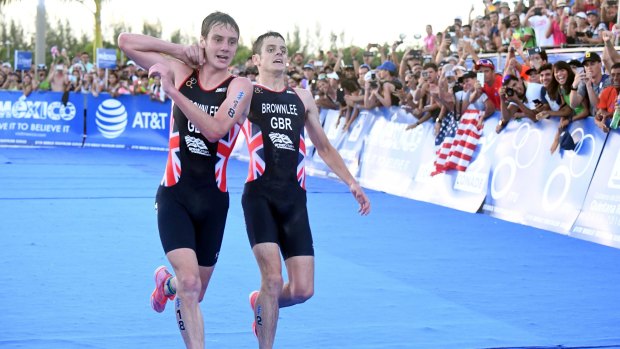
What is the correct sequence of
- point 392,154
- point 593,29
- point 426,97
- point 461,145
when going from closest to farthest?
point 461,145
point 426,97
point 392,154
point 593,29

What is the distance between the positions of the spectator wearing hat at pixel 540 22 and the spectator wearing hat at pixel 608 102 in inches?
261

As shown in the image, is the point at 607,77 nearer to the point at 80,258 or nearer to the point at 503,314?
the point at 503,314

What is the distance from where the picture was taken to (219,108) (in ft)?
17.6

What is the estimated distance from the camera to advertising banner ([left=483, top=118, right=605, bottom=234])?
1220 centimetres

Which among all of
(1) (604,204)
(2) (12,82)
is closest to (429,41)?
(1) (604,204)

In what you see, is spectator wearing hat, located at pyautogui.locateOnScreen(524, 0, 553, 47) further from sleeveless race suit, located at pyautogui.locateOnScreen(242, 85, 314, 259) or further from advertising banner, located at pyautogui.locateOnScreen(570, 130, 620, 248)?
sleeveless race suit, located at pyautogui.locateOnScreen(242, 85, 314, 259)

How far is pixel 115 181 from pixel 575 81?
9.00 metres

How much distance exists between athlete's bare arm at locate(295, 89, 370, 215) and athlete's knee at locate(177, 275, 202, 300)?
51.8 inches

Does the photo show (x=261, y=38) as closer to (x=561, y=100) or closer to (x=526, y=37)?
(x=561, y=100)

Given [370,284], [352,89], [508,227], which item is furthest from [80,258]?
[352,89]

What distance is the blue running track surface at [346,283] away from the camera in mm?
6559

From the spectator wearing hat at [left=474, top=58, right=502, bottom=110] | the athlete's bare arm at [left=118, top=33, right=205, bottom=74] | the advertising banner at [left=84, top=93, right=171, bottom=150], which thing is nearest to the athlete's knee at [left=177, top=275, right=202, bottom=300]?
the athlete's bare arm at [left=118, top=33, right=205, bottom=74]

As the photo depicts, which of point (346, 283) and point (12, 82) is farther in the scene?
point (12, 82)

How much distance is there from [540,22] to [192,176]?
14.4m
